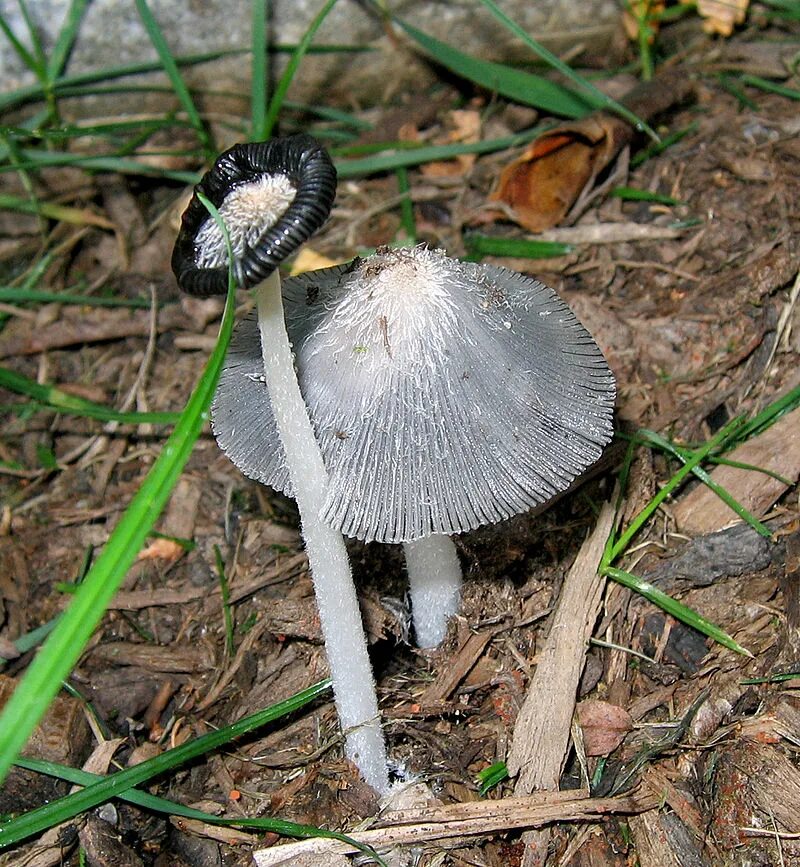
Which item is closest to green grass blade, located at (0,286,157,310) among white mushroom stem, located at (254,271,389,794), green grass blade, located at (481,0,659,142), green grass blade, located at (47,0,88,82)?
green grass blade, located at (47,0,88,82)

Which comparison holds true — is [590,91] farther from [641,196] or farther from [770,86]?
[770,86]

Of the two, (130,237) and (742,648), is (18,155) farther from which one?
(742,648)

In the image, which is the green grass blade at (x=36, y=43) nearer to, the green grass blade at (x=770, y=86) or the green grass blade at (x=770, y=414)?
the green grass blade at (x=770, y=86)

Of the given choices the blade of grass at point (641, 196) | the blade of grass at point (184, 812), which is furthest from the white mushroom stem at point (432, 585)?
the blade of grass at point (641, 196)

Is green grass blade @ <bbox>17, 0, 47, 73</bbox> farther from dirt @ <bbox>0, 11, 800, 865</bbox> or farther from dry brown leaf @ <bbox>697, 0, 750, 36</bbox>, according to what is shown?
dry brown leaf @ <bbox>697, 0, 750, 36</bbox>

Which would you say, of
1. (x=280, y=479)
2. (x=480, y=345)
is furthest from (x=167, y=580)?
(x=480, y=345)

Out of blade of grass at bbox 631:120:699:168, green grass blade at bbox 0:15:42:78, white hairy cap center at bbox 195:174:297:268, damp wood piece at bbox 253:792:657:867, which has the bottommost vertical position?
damp wood piece at bbox 253:792:657:867
